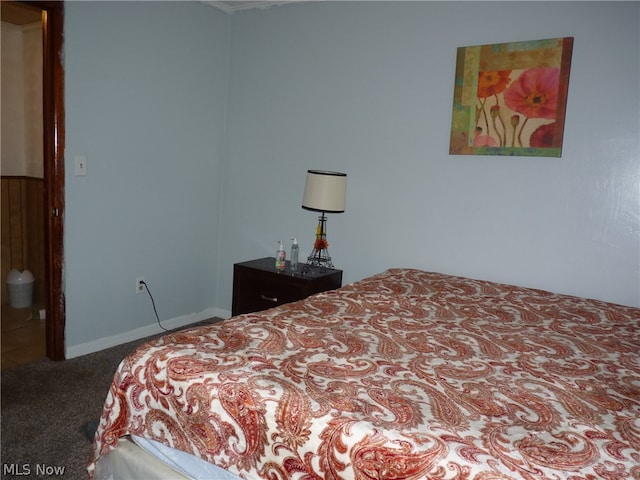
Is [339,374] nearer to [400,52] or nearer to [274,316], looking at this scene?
[274,316]

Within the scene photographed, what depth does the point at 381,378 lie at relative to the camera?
1.31m

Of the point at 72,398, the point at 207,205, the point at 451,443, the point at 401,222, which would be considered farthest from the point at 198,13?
the point at 451,443

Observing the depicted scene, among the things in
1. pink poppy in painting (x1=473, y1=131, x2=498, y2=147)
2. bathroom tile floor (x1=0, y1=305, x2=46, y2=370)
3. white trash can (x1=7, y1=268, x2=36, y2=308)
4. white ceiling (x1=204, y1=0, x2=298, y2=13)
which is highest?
white ceiling (x1=204, y1=0, x2=298, y2=13)

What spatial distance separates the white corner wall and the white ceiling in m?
0.05

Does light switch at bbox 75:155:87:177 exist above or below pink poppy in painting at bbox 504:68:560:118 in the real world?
below

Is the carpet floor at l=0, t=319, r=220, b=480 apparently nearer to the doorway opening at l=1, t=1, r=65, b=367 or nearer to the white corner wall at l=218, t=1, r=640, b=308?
the doorway opening at l=1, t=1, r=65, b=367

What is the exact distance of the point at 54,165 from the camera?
273 cm

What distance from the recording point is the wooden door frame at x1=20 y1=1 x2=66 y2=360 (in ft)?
8.70

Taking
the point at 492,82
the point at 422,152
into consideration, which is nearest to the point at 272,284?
the point at 422,152

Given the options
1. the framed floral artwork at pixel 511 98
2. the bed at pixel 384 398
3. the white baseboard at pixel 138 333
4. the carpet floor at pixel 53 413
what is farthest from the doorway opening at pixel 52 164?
the framed floral artwork at pixel 511 98

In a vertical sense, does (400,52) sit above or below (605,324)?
above

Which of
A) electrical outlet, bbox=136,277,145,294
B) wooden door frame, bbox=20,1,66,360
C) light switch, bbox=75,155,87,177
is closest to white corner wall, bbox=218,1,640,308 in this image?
electrical outlet, bbox=136,277,145,294

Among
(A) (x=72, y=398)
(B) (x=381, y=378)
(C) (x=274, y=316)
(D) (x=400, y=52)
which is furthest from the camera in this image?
(D) (x=400, y=52)

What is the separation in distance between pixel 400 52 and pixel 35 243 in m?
3.06
